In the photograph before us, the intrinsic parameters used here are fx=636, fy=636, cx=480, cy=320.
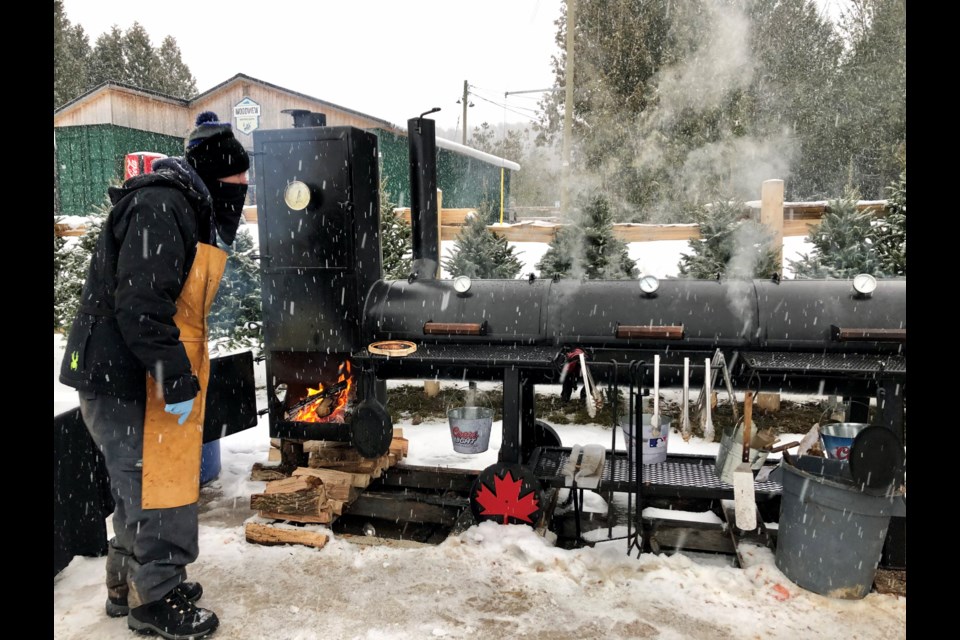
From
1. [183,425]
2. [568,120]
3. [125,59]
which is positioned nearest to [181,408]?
[183,425]

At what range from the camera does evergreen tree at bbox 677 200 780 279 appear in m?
6.52

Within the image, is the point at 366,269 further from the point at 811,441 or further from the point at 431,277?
the point at 811,441

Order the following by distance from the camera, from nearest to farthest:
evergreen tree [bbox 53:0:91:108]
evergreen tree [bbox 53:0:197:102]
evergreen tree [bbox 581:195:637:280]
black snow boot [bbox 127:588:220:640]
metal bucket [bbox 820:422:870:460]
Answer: black snow boot [bbox 127:588:220:640], metal bucket [bbox 820:422:870:460], evergreen tree [bbox 581:195:637:280], evergreen tree [bbox 53:0:91:108], evergreen tree [bbox 53:0:197:102]

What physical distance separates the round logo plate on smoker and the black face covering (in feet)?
6.79

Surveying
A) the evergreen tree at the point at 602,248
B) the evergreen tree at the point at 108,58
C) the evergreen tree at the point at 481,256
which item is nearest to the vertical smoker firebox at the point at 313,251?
the evergreen tree at the point at 481,256

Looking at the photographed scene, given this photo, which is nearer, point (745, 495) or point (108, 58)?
point (745, 495)

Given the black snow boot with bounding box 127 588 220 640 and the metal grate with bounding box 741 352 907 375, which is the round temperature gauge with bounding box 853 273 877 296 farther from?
the black snow boot with bounding box 127 588 220 640

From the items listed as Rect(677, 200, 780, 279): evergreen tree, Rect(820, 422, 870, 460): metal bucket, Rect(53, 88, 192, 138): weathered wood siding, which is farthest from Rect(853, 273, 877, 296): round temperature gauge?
Rect(53, 88, 192, 138): weathered wood siding

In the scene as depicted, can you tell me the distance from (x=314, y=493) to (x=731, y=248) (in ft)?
16.1

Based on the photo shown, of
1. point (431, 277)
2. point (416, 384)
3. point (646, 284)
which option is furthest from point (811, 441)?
point (416, 384)

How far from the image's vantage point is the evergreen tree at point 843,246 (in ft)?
21.3

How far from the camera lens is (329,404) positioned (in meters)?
4.57

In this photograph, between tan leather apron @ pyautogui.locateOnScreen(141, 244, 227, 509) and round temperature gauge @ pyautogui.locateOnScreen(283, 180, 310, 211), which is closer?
tan leather apron @ pyautogui.locateOnScreen(141, 244, 227, 509)

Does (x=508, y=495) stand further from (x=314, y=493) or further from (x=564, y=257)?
(x=564, y=257)
